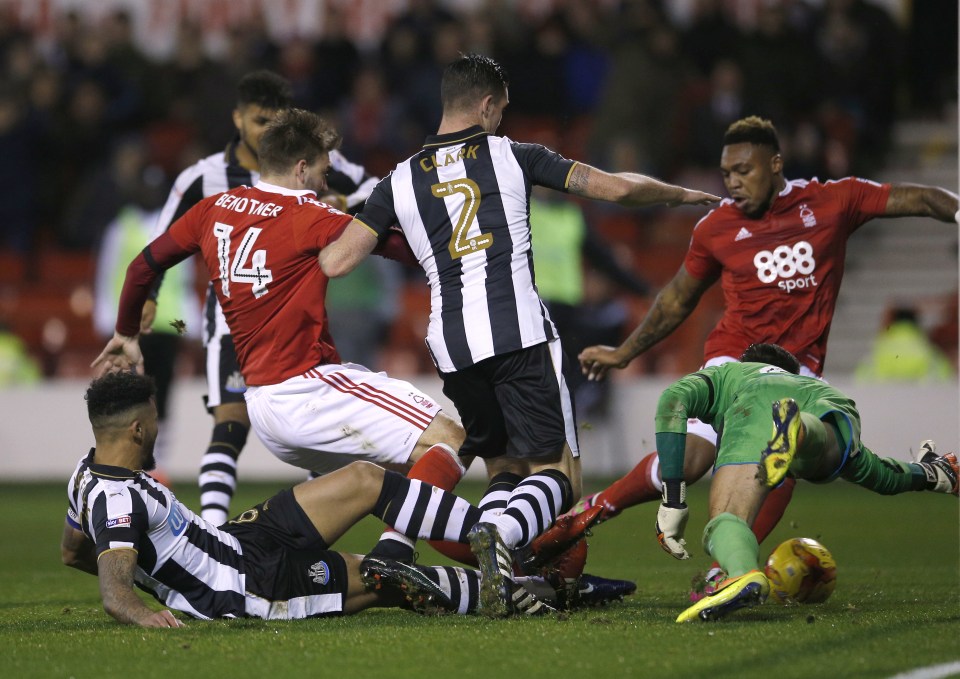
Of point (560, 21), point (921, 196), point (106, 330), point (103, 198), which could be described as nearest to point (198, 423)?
point (106, 330)

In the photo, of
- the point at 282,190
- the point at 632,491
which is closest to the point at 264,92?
the point at 282,190

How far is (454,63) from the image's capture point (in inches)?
211

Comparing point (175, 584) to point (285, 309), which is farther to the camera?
point (285, 309)

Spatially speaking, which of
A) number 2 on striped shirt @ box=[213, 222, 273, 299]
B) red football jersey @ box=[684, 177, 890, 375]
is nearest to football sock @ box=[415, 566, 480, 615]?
number 2 on striped shirt @ box=[213, 222, 273, 299]

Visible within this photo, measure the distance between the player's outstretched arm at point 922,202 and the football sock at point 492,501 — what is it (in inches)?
86.3

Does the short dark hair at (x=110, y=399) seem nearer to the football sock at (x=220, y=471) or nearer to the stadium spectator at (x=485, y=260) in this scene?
the stadium spectator at (x=485, y=260)

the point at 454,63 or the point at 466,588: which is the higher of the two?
the point at 454,63

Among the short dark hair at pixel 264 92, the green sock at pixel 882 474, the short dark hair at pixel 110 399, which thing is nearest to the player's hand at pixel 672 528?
the green sock at pixel 882 474

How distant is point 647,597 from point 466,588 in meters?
1.10

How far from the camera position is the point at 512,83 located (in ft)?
46.8

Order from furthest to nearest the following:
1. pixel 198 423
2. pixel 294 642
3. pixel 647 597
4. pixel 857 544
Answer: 1. pixel 198 423
2. pixel 857 544
3. pixel 647 597
4. pixel 294 642

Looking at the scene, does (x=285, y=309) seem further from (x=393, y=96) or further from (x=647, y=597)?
(x=393, y=96)

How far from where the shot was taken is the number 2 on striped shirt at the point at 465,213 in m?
5.26

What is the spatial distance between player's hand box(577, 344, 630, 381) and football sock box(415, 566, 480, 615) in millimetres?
1562
